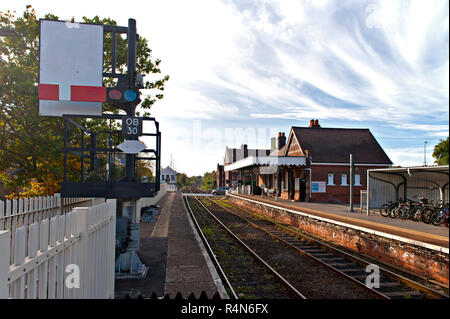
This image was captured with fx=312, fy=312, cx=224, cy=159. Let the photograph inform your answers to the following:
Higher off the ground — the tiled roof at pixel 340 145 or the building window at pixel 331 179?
the tiled roof at pixel 340 145

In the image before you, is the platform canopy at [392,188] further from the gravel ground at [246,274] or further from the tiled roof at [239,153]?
the tiled roof at [239,153]

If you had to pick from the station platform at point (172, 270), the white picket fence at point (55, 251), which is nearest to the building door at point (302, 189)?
the station platform at point (172, 270)

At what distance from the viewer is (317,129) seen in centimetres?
2966

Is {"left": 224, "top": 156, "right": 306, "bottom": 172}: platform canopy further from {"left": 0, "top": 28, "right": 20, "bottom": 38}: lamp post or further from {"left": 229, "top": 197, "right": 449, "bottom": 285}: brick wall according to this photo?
{"left": 0, "top": 28, "right": 20, "bottom": 38}: lamp post

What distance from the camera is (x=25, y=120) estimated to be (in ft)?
30.9

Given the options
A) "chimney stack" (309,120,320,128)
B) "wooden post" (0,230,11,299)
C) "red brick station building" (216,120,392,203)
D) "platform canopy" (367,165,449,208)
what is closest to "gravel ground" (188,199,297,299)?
"wooden post" (0,230,11,299)

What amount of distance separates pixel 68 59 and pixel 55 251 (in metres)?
3.70

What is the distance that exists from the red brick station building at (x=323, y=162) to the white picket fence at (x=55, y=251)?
65.6 ft

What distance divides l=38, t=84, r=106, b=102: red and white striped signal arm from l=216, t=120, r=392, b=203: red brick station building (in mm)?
19893

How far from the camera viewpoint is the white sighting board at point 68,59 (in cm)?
530

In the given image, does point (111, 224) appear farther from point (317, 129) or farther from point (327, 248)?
point (317, 129)

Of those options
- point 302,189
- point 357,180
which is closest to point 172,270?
point 302,189
